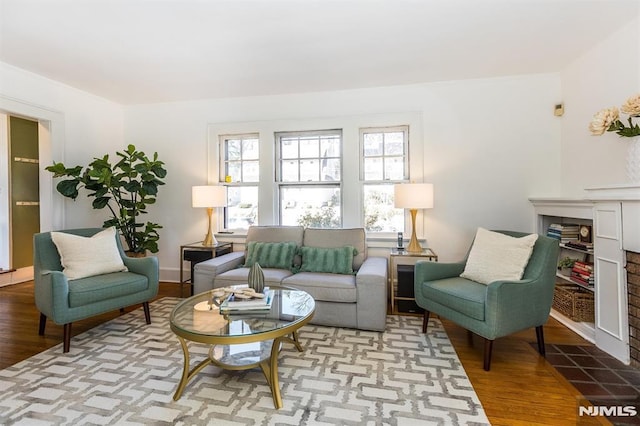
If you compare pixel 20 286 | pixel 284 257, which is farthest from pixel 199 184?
pixel 20 286

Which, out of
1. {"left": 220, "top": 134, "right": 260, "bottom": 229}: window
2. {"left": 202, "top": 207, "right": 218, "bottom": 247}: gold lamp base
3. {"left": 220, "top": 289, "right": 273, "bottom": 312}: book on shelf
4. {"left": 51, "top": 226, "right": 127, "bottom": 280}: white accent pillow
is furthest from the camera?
{"left": 220, "top": 134, "right": 260, "bottom": 229}: window

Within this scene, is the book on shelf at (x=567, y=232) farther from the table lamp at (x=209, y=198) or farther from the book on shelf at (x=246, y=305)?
the table lamp at (x=209, y=198)

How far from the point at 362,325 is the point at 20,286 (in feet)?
15.0

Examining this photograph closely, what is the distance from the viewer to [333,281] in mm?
2664

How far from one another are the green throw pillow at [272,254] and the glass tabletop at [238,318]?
100 cm

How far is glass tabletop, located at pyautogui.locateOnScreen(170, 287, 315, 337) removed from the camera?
163cm

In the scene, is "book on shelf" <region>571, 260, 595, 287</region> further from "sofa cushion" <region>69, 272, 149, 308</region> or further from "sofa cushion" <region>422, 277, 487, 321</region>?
"sofa cushion" <region>69, 272, 149, 308</region>

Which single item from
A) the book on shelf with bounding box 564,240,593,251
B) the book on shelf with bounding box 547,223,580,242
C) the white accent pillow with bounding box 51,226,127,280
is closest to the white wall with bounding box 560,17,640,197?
the book on shelf with bounding box 547,223,580,242

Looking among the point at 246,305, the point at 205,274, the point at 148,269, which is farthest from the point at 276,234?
the point at 246,305

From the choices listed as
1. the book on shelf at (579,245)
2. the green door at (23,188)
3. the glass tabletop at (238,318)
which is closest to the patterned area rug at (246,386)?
the glass tabletop at (238,318)

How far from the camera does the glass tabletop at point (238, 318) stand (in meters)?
1.63

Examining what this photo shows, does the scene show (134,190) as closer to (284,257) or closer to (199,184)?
(199,184)

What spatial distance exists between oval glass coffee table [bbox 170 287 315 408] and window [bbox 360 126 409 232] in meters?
1.82

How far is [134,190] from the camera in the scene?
11.7ft
